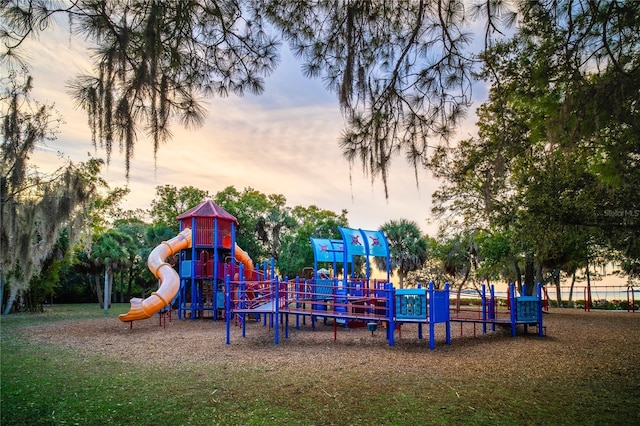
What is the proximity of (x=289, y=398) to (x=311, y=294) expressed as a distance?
5.64 metres

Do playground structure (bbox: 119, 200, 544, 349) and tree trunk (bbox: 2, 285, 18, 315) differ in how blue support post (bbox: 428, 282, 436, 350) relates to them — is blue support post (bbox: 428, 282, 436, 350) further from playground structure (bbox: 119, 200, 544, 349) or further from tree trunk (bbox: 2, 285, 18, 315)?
tree trunk (bbox: 2, 285, 18, 315)

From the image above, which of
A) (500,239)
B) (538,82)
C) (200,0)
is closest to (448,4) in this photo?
(538,82)

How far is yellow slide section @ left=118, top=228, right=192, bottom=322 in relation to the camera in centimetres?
1569

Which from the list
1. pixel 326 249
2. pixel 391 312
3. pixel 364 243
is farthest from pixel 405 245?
pixel 391 312

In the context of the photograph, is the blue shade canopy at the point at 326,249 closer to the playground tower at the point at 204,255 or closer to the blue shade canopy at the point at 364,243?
the blue shade canopy at the point at 364,243

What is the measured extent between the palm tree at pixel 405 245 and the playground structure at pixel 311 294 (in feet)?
44.4

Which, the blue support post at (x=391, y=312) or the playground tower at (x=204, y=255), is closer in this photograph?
the blue support post at (x=391, y=312)

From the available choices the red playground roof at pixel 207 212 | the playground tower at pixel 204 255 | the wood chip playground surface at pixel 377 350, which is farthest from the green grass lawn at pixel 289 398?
the red playground roof at pixel 207 212

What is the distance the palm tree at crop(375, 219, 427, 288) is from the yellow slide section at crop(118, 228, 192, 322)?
16892 mm

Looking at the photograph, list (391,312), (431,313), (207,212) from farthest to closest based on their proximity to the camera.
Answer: (207,212), (391,312), (431,313)

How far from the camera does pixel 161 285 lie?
1725cm

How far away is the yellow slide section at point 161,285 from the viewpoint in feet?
51.5

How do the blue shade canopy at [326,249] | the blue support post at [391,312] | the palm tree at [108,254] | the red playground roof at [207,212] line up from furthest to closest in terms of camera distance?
the palm tree at [108,254]
the red playground roof at [207,212]
the blue shade canopy at [326,249]
the blue support post at [391,312]

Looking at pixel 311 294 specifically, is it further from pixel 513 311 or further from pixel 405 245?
pixel 405 245
